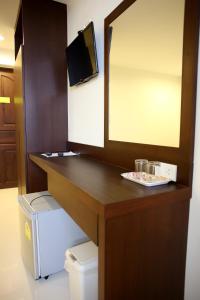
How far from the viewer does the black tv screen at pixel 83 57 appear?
66.5 inches

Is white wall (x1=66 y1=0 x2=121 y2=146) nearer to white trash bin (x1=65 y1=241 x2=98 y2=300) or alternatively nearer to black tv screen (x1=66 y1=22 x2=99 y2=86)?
black tv screen (x1=66 y1=22 x2=99 y2=86)

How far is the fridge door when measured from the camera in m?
1.53

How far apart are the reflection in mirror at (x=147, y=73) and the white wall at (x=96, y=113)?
0.16 metres

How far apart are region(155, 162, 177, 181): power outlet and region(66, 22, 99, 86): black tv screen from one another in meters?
1.00

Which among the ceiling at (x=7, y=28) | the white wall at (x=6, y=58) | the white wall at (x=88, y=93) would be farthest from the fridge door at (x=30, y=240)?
the white wall at (x=6, y=58)

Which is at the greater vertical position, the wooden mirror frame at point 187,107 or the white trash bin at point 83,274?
the wooden mirror frame at point 187,107

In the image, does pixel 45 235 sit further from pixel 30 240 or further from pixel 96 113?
pixel 96 113

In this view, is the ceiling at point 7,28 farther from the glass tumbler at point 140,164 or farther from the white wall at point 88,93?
the glass tumbler at point 140,164

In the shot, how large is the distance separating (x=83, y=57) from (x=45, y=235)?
155 cm

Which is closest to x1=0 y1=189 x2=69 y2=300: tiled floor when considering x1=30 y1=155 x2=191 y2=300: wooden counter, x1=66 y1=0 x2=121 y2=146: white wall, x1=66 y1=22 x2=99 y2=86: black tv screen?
x1=30 y1=155 x2=191 y2=300: wooden counter

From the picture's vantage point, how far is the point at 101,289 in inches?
33.1

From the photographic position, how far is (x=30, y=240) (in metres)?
1.58

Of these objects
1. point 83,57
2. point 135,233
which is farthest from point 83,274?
point 83,57

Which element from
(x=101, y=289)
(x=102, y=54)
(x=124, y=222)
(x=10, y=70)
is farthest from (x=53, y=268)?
(x=10, y=70)
